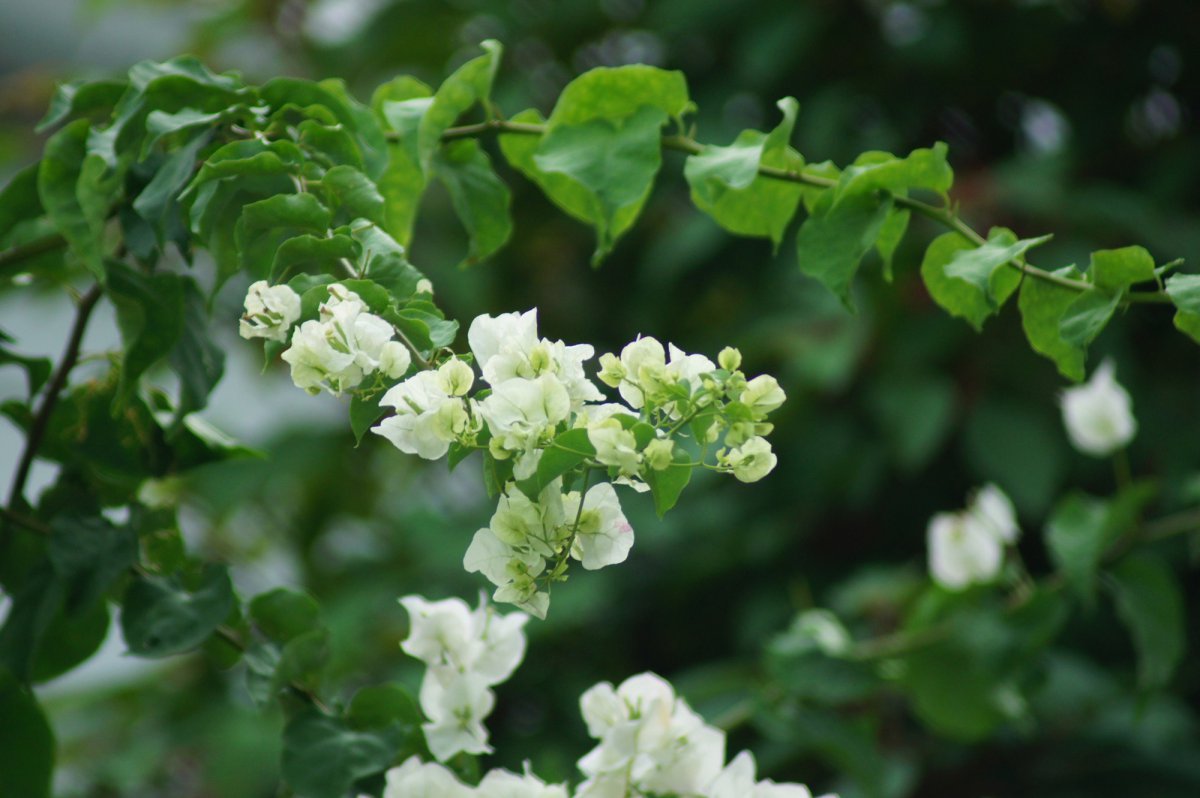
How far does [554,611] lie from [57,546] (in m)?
0.71

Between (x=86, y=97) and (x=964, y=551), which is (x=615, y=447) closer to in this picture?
(x=86, y=97)

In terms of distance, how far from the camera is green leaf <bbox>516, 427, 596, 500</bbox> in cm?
31

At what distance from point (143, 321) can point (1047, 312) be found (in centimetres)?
27

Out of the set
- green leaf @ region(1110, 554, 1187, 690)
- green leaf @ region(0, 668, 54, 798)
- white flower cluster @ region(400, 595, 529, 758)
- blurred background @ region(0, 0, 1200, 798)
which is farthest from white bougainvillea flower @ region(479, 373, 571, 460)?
Answer: blurred background @ region(0, 0, 1200, 798)

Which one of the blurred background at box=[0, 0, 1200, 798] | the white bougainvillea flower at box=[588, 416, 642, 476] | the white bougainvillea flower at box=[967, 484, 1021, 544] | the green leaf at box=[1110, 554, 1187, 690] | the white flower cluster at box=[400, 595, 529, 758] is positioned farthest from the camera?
the blurred background at box=[0, 0, 1200, 798]

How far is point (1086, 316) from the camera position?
0.37 m

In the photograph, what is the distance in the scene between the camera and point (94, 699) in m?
1.30

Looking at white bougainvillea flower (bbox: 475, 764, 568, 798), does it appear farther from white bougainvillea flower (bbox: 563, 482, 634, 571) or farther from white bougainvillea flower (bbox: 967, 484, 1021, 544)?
white bougainvillea flower (bbox: 967, 484, 1021, 544)

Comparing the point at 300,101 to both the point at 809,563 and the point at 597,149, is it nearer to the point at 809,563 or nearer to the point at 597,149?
the point at 597,149

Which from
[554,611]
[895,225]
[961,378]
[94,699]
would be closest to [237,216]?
[895,225]

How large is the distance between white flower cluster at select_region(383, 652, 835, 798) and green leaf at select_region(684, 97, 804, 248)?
0.16 meters

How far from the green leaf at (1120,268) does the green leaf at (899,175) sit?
52 millimetres

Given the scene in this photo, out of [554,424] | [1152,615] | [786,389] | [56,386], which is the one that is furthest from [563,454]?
[786,389]

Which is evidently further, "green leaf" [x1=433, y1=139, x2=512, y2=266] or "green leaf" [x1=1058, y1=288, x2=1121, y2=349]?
"green leaf" [x1=433, y1=139, x2=512, y2=266]
